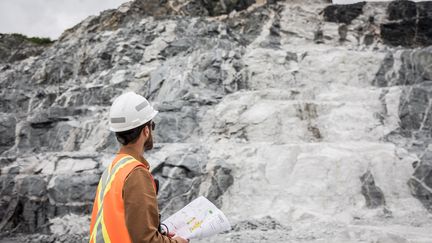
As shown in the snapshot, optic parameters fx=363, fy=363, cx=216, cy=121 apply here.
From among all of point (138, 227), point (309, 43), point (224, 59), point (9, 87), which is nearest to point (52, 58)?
point (9, 87)

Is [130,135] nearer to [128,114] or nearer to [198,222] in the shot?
[128,114]

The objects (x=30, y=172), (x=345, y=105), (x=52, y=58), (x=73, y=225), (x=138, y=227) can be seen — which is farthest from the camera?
(x=52, y=58)

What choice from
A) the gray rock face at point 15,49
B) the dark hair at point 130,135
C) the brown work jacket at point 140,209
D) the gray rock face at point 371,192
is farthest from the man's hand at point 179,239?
the gray rock face at point 15,49

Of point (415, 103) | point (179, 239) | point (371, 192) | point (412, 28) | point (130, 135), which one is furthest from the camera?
point (412, 28)

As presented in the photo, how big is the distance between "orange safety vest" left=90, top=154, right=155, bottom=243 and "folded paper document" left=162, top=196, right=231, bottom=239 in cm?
46

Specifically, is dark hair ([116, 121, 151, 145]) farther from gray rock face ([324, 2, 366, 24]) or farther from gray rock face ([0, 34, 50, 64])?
gray rock face ([0, 34, 50, 64])

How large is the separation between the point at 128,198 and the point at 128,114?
22.8 inches

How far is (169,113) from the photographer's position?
38.0 feet

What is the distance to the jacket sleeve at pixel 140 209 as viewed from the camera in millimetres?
1721

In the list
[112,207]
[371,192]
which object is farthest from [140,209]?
[371,192]

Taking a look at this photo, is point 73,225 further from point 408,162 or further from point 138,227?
point 408,162

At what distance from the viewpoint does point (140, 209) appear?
173 cm

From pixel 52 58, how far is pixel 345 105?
1586 cm

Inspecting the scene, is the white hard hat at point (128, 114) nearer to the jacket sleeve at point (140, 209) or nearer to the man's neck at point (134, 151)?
the man's neck at point (134, 151)
